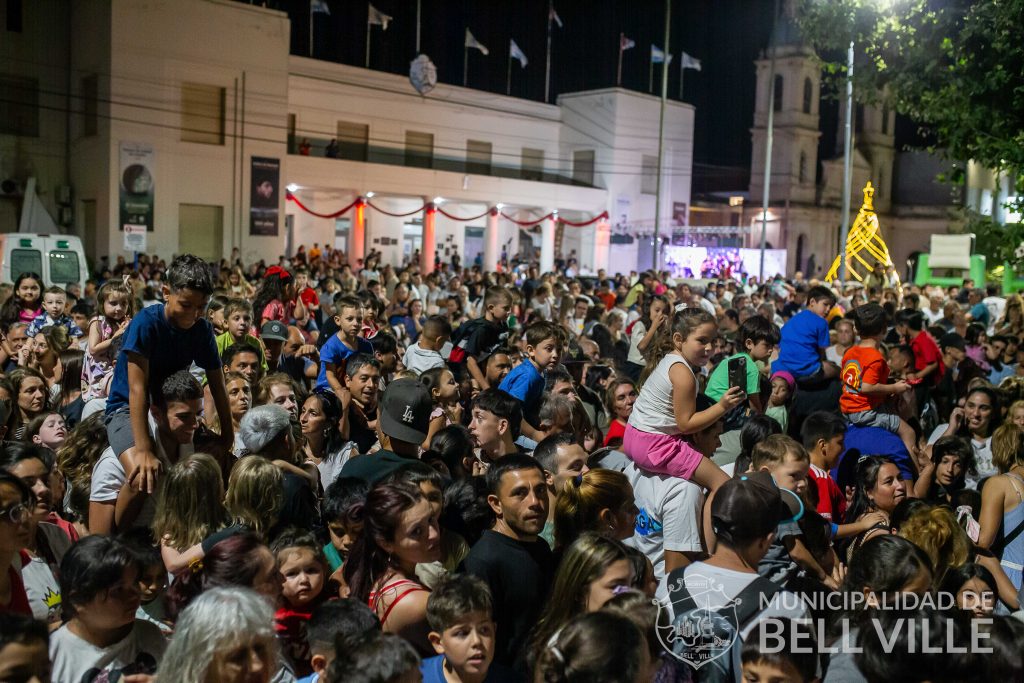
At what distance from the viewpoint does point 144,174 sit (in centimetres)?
2644

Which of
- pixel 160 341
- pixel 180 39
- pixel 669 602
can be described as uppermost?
pixel 180 39

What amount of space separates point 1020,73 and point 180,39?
24.1 m

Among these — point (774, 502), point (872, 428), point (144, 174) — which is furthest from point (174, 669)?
point (144, 174)

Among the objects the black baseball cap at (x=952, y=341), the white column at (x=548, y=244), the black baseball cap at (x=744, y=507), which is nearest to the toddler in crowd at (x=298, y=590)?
the black baseball cap at (x=744, y=507)

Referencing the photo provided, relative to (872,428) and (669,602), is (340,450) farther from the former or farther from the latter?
(872,428)

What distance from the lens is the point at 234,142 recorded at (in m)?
28.2

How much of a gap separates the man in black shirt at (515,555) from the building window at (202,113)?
85.5ft

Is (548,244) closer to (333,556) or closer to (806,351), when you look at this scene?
(806,351)

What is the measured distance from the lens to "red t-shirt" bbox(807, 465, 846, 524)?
5504 mm

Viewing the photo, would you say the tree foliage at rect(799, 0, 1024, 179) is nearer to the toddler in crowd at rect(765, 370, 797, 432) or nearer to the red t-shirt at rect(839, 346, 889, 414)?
the red t-shirt at rect(839, 346, 889, 414)

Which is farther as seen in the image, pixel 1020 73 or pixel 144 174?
pixel 144 174

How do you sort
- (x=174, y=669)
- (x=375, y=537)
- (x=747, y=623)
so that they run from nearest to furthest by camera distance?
(x=174, y=669), (x=747, y=623), (x=375, y=537)

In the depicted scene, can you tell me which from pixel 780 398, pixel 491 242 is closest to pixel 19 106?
pixel 491 242

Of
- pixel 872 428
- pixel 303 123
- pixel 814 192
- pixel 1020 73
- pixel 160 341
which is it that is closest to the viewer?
pixel 160 341
